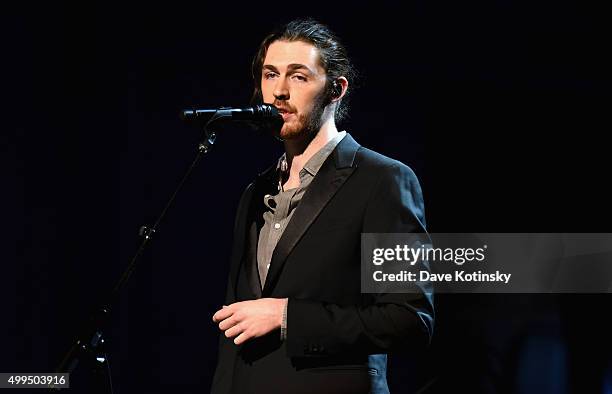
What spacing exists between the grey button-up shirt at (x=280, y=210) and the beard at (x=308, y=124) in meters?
0.06

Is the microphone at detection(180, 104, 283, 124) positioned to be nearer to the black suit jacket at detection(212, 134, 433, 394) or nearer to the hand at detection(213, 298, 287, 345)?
the black suit jacket at detection(212, 134, 433, 394)

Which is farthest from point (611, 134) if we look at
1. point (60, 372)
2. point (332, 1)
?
point (60, 372)

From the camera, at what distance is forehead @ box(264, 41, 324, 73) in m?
2.17

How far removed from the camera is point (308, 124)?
6.99ft

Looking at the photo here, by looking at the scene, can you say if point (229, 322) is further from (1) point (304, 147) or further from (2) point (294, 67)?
(2) point (294, 67)

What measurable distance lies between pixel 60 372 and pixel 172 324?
1.82 m

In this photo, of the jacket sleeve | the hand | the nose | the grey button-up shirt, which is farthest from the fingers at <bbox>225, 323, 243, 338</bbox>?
the nose

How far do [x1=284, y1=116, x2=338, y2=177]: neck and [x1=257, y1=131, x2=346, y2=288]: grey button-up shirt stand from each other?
0.08 ft

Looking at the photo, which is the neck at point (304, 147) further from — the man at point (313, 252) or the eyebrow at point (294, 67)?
the eyebrow at point (294, 67)

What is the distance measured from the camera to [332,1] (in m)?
3.55

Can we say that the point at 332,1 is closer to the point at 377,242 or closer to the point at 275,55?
the point at 275,55

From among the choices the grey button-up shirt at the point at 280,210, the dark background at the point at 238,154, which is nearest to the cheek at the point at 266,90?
the grey button-up shirt at the point at 280,210

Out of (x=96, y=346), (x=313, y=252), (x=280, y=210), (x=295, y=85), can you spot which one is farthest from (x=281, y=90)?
(x=96, y=346)

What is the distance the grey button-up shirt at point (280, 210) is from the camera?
2.05 m
